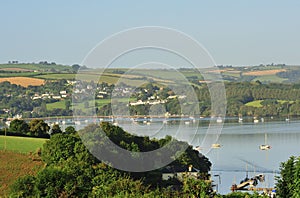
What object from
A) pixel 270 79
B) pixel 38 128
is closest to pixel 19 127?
pixel 38 128

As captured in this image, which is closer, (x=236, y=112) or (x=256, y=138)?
(x=256, y=138)

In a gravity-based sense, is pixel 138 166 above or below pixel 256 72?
below

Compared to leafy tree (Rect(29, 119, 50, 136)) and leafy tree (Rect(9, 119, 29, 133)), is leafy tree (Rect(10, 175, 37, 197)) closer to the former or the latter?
leafy tree (Rect(29, 119, 50, 136))

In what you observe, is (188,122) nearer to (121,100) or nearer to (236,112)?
(121,100)

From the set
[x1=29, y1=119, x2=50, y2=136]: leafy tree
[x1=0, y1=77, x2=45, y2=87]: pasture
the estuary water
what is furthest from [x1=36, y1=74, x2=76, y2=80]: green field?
[x1=29, y1=119, x2=50, y2=136]: leafy tree

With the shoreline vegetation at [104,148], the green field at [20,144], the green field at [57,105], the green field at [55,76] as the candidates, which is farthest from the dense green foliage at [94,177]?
the green field at [55,76]

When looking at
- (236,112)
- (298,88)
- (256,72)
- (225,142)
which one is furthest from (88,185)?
(256,72)
